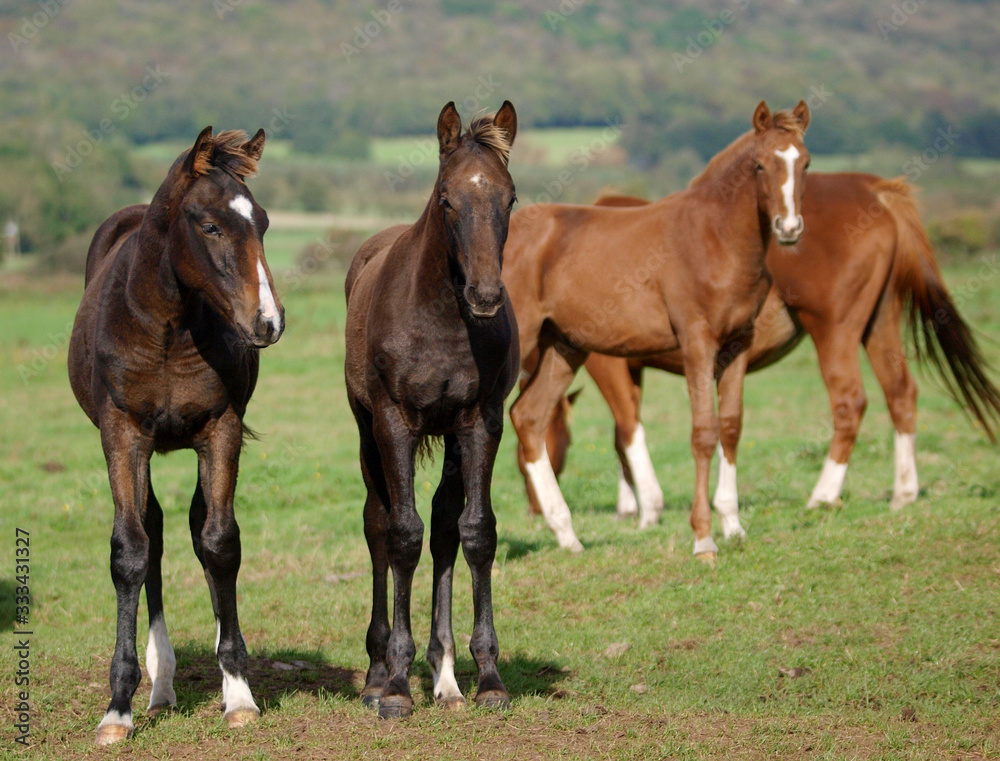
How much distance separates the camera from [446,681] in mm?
5184

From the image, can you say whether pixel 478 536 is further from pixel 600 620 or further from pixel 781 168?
pixel 781 168

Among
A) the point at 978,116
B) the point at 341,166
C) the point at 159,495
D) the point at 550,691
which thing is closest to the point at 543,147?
the point at 341,166

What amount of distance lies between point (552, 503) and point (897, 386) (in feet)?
11.3

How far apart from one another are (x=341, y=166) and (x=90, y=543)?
77.5 meters

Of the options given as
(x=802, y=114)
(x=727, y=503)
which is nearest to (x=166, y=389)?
(x=727, y=503)

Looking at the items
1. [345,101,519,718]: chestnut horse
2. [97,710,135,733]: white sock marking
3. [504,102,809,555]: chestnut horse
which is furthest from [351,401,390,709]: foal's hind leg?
[504,102,809,555]: chestnut horse

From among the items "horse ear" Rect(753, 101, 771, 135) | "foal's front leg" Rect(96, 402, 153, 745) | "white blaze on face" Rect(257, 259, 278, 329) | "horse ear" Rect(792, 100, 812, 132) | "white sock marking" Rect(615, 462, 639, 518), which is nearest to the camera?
"white blaze on face" Rect(257, 259, 278, 329)

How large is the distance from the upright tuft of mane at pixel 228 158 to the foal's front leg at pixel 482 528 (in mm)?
1508

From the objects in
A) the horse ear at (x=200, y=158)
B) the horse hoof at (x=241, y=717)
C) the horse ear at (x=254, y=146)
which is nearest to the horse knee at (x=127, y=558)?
the horse hoof at (x=241, y=717)

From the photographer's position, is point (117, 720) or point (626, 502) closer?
point (117, 720)

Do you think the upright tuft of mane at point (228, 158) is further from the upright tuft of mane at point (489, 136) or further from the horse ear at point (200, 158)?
the upright tuft of mane at point (489, 136)

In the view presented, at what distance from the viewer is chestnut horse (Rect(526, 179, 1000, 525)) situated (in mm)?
9609

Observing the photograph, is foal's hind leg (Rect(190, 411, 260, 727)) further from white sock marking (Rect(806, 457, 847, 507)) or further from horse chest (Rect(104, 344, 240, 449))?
white sock marking (Rect(806, 457, 847, 507))

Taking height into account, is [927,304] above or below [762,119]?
below
